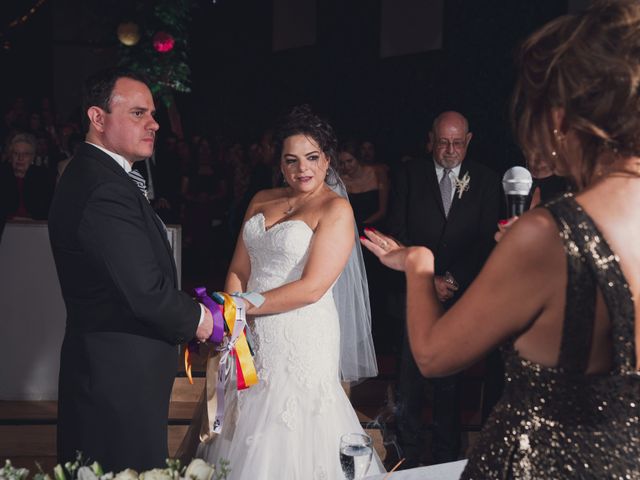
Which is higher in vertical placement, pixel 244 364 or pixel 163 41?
pixel 163 41

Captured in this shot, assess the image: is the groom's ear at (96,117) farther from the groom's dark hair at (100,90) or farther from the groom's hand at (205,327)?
the groom's hand at (205,327)

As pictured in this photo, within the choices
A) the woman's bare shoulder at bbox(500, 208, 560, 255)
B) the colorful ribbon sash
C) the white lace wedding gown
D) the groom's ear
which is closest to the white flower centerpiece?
the woman's bare shoulder at bbox(500, 208, 560, 255)

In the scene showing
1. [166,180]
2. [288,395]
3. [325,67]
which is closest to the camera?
[288,395]

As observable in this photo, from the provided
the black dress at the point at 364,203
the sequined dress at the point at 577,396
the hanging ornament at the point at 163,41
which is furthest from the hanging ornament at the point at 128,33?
the sequined dress at the point at 577,396

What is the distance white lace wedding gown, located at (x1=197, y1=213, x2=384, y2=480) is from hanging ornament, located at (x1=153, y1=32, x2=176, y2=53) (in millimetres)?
3771

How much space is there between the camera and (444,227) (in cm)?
370

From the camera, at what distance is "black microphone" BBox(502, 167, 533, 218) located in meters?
2.37

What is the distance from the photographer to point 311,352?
2908 millimetres

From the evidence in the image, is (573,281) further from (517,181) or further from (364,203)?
(364,203)

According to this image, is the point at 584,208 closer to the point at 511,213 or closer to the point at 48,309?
the point at 511,213

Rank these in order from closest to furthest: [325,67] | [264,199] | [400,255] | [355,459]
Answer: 1. [400,255]
2. [355,459]
3. [264,199]
4. [325,67]

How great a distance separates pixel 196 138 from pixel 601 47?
8306 mm

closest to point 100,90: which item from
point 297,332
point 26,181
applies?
point 297,332

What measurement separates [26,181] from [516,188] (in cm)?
379
